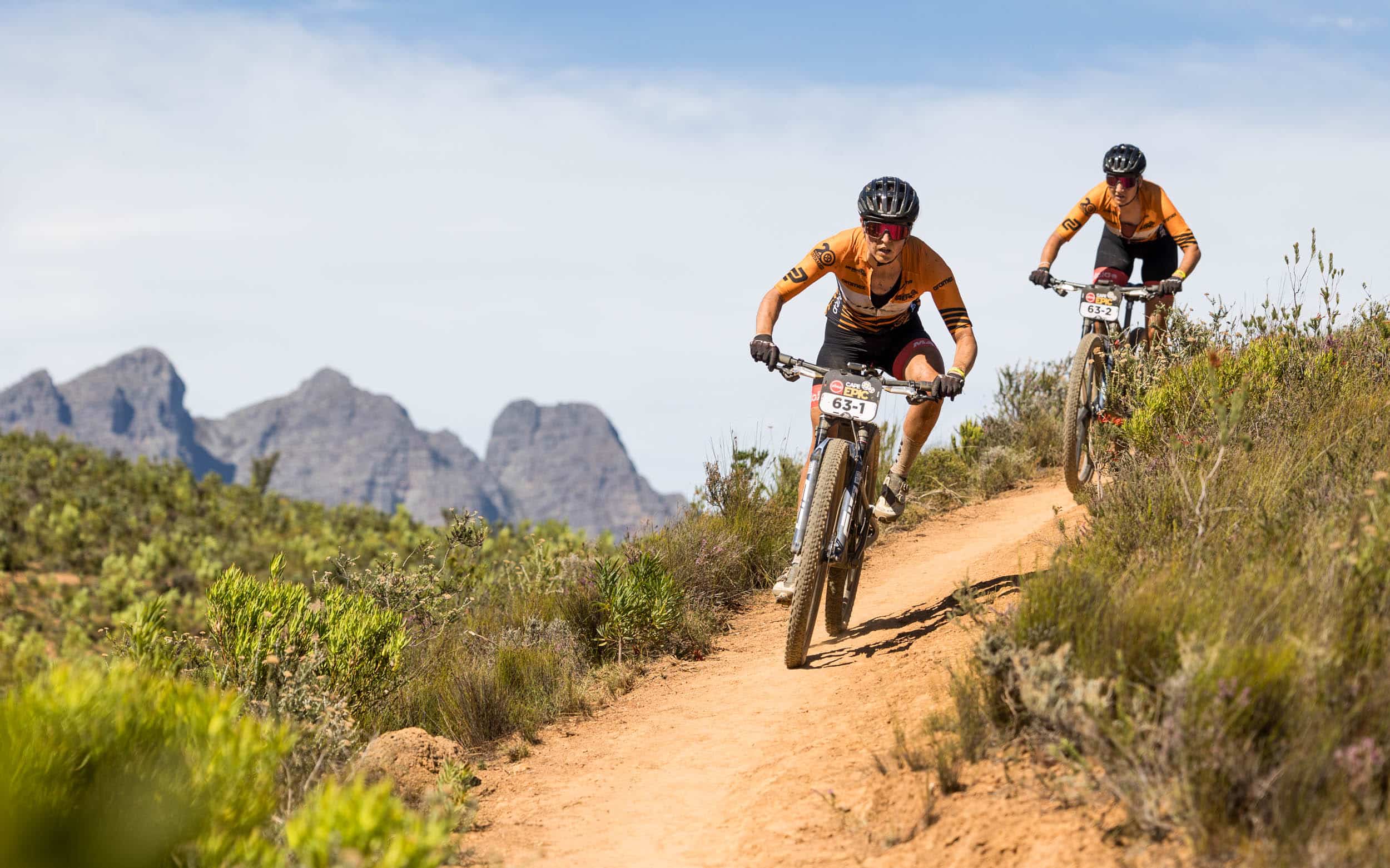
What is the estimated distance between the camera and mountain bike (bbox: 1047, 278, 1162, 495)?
8.23 m

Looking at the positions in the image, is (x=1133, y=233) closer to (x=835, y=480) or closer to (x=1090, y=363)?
(x=1090, y=363)

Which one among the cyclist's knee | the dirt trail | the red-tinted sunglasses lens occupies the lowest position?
the dirt trail

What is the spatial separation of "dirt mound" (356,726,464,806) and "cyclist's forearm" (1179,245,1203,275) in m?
6.39

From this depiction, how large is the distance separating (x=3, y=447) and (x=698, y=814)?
33.7 meters

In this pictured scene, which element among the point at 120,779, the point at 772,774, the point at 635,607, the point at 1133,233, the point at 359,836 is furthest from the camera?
the point at 1133,233

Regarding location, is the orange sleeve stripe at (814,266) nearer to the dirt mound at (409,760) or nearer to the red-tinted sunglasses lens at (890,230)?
the red-tinted sunglasses lens at (890,230)

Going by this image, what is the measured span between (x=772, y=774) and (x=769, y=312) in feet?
8.54

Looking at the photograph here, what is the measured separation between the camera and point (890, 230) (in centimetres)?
598

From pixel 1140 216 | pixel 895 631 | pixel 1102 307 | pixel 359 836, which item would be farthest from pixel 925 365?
pixel 359 836

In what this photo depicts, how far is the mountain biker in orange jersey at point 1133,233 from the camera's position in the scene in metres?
8.34

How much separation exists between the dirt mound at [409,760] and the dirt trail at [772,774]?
263 mm

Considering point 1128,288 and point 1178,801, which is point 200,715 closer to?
point 1178,801

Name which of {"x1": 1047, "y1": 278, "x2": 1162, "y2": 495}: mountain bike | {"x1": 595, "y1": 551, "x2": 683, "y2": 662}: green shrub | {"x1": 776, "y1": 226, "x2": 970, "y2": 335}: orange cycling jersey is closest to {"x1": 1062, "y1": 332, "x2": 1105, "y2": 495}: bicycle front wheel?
{"x1": 1047, "y1": 278, "x2": 1162, "y2": 495}: mountain bike

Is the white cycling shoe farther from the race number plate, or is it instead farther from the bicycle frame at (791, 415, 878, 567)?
the race number plate
